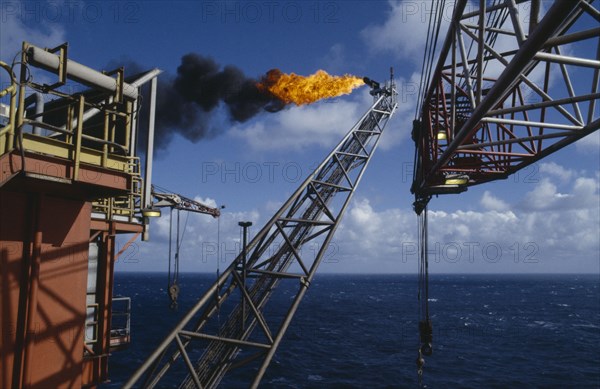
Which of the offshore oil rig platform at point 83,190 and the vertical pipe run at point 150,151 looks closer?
the offshore oil rig platform at point 83,190

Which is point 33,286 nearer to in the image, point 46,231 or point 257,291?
point 46,231

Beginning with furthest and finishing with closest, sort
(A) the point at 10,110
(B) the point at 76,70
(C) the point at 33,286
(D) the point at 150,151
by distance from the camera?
(D) the point at 150,151, (B) the point at 76,70, (C) the point at 33,286, (A) the point at 10,110

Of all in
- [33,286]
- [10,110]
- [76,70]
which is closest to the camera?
[10,110]

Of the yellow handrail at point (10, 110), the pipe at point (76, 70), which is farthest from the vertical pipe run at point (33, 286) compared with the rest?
the pipe at point (76, 70)

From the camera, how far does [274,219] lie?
13.2 m

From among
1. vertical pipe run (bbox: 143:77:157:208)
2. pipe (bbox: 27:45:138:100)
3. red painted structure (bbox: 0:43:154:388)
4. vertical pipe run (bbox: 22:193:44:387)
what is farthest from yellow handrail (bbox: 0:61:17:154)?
vertical pipe run (bbox: 143:77:157:208)

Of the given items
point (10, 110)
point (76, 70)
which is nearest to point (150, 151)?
point (76, 70)

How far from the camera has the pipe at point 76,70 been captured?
754 centimetres

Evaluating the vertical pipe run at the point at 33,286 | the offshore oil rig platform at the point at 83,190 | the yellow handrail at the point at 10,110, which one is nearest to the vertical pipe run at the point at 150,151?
the offshore oil rig platform at the point at 83,190

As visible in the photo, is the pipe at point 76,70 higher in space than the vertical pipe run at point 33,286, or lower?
higher

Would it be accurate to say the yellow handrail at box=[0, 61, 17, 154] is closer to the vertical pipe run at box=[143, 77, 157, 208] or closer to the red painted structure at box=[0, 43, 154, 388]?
the red painted structure at box=[0, 43, 154, 388]

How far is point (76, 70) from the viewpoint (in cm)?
823

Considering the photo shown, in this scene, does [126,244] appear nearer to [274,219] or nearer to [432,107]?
[274,219]

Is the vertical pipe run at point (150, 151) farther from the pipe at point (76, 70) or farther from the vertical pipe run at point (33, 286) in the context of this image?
the vertical pipe run at point (33, 286)
